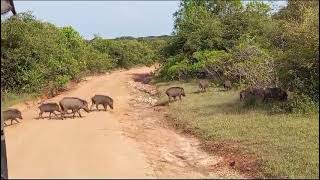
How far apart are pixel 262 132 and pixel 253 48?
13546 millimetres

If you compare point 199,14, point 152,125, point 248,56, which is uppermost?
point 199,14

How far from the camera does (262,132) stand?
49.4 feet

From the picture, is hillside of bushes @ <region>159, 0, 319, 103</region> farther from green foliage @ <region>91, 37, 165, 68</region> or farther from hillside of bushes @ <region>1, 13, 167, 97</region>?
green foliage @ <region>91, 37, 165, 68</region>

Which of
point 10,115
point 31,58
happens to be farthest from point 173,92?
point 31,58

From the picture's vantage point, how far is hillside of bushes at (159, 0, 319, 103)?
18.4 meters

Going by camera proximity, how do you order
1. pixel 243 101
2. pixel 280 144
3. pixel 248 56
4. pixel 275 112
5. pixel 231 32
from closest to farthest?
pixel 280 144, pixel 275 112, pixel 243 101, pixel 248 56, pixel 231 32

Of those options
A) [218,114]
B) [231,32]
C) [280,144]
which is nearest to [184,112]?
[218,114]

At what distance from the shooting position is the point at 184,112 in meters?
20.8

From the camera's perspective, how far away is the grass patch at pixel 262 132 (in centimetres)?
1148

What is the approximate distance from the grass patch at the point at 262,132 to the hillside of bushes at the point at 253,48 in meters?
1.84

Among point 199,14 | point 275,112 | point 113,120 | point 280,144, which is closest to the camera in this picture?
point 280,144

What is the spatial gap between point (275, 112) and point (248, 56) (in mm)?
9390

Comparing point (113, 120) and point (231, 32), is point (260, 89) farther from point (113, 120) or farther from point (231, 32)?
point (231, 32)

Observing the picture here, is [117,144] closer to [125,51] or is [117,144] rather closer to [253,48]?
[253,48]
